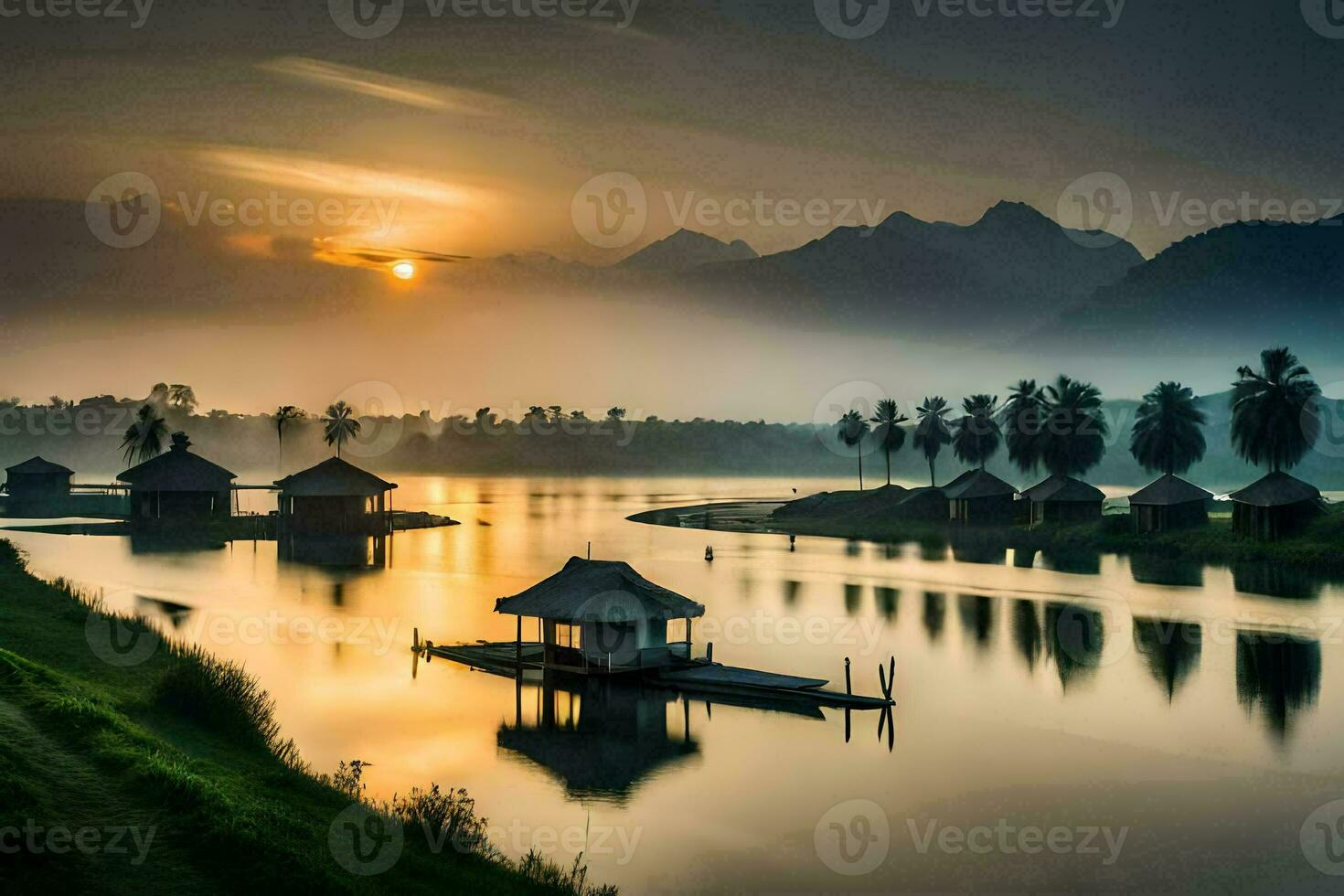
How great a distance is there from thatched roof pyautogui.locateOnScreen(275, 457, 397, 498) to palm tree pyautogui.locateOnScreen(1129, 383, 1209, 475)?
Result: 56199 millimetres

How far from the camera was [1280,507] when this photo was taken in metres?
69.5

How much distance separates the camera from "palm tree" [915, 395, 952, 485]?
117875 mm

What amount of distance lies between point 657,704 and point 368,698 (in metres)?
8.64

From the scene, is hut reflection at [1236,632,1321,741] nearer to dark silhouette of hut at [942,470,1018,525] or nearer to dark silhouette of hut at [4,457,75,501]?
dark silhouette of hut at [942,470,1018,525]

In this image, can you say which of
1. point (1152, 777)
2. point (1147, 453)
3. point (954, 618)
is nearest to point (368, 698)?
point (1152, 777)

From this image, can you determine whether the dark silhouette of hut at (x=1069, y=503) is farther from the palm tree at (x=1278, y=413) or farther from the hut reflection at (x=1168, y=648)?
the hut reflection at (x=1168, y=648)

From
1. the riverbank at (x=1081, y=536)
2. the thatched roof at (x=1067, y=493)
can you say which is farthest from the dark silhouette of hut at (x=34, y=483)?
the thatched roof at (x=1067, y=493)

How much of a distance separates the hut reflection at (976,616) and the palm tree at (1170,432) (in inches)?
1451

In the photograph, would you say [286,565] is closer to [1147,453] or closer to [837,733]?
[837,733]

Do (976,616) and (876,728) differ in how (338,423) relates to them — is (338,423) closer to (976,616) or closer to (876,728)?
(976,616)

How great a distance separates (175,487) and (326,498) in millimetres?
11433

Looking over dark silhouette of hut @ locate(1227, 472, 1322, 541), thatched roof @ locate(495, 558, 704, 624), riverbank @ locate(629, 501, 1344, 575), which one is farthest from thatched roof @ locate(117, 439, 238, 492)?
dark silhouette of hut @ locate(1227, 472, 1322, 541)

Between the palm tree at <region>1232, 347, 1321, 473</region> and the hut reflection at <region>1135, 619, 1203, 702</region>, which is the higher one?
the palm tree at <region>1232, 347, 1321, 473</region>

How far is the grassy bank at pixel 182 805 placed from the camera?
15.5 meters
